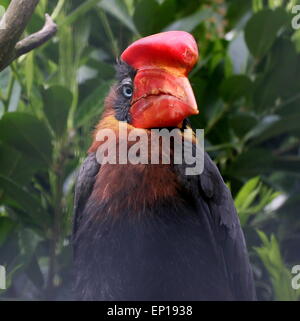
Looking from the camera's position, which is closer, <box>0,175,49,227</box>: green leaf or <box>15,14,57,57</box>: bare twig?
<box>15,14,57,57</box>: bare twig

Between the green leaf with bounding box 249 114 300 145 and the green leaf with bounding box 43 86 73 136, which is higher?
the green leaf with bounding box 249 114 300 145

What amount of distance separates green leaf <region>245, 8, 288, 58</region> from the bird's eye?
15.3 inches

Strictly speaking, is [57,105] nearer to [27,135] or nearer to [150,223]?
[27,135]

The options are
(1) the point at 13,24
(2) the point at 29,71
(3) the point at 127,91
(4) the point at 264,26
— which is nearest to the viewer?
(1) the point at 13,24

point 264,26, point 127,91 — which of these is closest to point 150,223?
point 127,91

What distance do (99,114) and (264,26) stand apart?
440mm

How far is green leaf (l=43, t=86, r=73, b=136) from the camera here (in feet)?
5.53

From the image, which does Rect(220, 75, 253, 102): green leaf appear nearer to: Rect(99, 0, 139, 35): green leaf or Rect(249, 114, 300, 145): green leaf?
Rect(249, 114, 300, 145): green leaf

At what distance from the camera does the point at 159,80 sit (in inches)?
58.1

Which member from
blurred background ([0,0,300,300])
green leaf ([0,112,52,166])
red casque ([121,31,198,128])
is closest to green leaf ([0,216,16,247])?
blurred background ([0,0,300,300])

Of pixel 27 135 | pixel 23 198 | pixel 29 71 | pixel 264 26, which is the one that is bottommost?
pixel 23 198

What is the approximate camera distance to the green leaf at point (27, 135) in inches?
65.9
